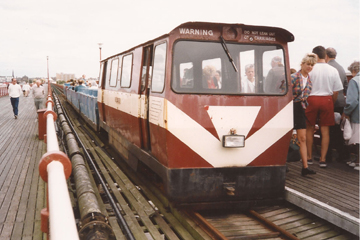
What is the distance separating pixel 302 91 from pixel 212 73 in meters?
2.00

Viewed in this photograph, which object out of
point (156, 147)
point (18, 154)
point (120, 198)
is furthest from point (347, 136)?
point (18, 154)

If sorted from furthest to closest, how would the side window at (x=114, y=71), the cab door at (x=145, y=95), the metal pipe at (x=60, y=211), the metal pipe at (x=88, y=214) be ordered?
1. the side window at (x=114, y=71)
2. the cab door at (x=145, y=95)
3. the metal pipe at (x=88, y=214)
4. the metal pipe at (x=60, y=211)

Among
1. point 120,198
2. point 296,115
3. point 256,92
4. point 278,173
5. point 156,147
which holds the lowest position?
point 120,198

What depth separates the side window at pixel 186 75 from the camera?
16.9 ft

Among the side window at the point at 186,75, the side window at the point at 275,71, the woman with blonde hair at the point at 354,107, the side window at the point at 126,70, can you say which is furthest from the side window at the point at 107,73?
the woman with blonde hair at the point at 354,107

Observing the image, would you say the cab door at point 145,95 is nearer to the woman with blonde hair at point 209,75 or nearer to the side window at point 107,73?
the woman with blonde hair at point 209,75

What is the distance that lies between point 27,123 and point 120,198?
981 centimetres

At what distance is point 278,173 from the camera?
17.8 ft

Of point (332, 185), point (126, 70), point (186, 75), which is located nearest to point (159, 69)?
point (186, 75)

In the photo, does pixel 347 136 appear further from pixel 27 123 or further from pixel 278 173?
pixel 27 123

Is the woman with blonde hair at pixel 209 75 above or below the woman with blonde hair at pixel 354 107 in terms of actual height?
above

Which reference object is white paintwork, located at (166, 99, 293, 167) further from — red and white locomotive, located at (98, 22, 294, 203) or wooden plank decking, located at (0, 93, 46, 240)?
wooden plank decking, located at (0, 93, 46, 240)

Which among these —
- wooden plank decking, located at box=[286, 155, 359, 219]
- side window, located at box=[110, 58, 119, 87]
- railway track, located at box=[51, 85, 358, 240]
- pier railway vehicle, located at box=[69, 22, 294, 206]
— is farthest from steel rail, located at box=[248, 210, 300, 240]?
side window, located at box=[110, 58, 119, 87]

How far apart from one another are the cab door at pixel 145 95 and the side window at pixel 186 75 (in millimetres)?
1087
